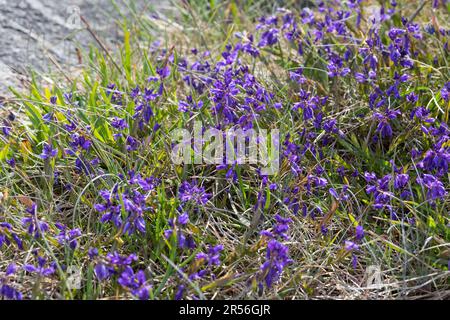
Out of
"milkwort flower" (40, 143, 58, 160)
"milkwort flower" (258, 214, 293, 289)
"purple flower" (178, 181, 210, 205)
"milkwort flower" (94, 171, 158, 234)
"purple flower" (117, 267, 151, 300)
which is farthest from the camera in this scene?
"milkwort flower" (40, 143, 58, 160)

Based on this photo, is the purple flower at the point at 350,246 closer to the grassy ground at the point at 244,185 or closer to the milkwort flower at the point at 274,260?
the grassy ground at the point at 244,185

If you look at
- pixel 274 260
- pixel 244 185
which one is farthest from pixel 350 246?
pixel 244 185

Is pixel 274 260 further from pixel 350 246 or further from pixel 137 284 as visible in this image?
pixel 137 284

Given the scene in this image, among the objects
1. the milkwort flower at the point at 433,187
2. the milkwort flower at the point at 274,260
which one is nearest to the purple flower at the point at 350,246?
the milkwort flower at the point at 274,260

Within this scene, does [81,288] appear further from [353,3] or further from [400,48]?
[353,3]

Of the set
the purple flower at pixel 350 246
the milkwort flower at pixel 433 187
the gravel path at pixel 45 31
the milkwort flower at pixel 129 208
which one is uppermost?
the gravel path at pixel 45 31

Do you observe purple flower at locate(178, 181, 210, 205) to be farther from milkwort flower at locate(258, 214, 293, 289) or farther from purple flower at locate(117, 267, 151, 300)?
purple flower at locate(117, 267, 151, 300)

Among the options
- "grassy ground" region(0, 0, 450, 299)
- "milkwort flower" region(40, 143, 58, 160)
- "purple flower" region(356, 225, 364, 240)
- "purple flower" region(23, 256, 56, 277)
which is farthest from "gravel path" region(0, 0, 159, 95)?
"purple flower" region(356, 225, 364, 240)
